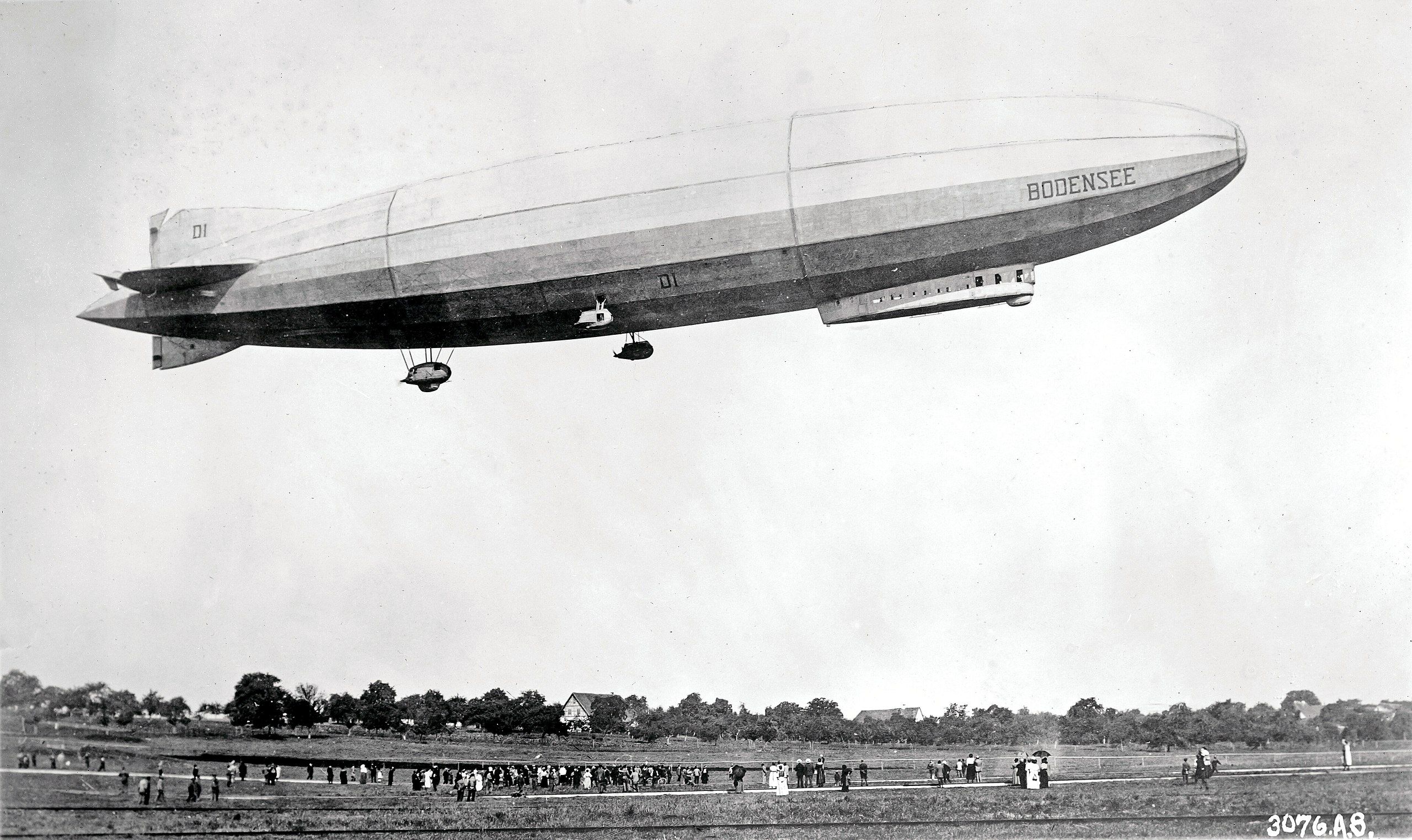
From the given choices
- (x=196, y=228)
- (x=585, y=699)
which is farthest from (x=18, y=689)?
(x=585, y=699)

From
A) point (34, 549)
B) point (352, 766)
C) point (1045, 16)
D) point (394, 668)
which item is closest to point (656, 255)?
point (1045, 16)

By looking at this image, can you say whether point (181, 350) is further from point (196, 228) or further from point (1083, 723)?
point (1083, 723)

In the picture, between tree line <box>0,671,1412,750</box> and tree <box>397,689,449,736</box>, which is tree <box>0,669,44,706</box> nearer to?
tree line <box>0,671,1412,750</box>

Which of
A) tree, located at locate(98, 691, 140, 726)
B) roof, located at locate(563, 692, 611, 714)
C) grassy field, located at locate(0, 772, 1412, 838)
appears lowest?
grassy field, located at locate(0, 772, 1412, 838)

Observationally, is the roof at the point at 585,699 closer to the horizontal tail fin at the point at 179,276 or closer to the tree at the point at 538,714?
the tree at the point at 538,714

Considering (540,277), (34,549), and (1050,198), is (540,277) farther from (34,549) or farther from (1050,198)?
(34,549)

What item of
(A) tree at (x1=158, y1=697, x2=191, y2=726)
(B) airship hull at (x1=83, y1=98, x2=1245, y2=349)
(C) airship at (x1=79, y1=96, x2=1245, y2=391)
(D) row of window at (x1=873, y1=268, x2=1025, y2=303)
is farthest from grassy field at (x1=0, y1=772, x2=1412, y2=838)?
(D) row of window at (x1=873, y1=268, x2=1025, y2=303)
